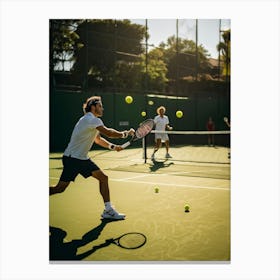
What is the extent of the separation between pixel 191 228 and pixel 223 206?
939 millimetres

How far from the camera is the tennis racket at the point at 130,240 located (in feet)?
11.4

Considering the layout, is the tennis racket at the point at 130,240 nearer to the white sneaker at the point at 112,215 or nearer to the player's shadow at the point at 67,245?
the player's shadow at the point at 67,245

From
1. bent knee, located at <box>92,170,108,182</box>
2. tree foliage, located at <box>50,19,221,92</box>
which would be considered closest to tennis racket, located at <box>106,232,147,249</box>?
bent knee, located at <box>92,170,108,182</box>

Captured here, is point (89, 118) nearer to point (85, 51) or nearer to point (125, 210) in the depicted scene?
point (125, 210)

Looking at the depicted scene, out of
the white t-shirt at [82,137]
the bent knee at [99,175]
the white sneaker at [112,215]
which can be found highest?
the white t-shirt at [82,137]

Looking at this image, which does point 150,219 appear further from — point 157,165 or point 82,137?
point 157,165

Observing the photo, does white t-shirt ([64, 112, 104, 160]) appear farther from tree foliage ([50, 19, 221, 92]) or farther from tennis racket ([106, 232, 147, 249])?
tree foliage ([50, 19, 221, 92])

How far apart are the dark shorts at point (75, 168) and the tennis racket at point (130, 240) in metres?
0.79

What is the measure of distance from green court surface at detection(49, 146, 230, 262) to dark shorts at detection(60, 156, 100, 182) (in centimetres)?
49

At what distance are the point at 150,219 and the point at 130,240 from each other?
634 millimetres

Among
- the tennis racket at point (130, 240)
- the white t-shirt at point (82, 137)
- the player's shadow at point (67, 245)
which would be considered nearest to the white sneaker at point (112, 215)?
the player's shadow at point (67, 245)

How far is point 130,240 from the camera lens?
359 cm

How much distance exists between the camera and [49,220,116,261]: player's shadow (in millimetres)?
3371
